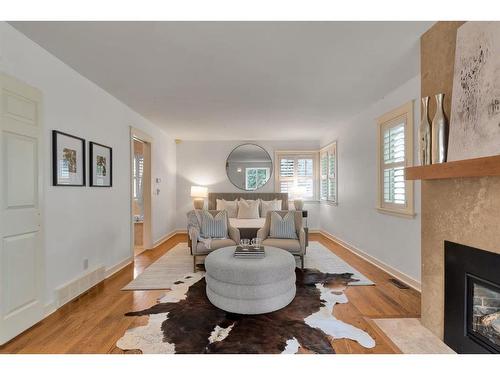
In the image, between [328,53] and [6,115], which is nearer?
[6,115]

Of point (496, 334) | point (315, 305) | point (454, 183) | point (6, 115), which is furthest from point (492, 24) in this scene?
point (6, 115)

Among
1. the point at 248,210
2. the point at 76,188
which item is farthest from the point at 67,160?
the point at 248,210

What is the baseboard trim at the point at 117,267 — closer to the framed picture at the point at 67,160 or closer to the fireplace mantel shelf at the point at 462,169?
the framed picture at the point at 67,160

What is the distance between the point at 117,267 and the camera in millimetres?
3650

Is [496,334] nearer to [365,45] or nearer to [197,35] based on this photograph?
[365,45]

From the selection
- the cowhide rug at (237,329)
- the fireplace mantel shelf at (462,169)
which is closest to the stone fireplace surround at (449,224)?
the fireplace mantel shelf at (462,169)

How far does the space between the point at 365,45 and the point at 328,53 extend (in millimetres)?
334

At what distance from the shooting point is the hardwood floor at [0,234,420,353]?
189cm

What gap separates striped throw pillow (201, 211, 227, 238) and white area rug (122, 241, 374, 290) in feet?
1.97

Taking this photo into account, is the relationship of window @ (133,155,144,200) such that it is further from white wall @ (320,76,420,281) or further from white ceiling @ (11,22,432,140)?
white wall @ (320,76,420,281)

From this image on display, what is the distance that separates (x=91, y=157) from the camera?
10.1ft

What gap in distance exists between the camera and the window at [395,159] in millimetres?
3016

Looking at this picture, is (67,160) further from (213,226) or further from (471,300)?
(471,300)

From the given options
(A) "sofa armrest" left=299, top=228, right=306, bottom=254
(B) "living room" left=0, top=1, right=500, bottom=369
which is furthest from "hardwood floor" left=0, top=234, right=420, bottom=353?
(A) "sofa armrest" left=299, top=228, right=306, bottom=254
